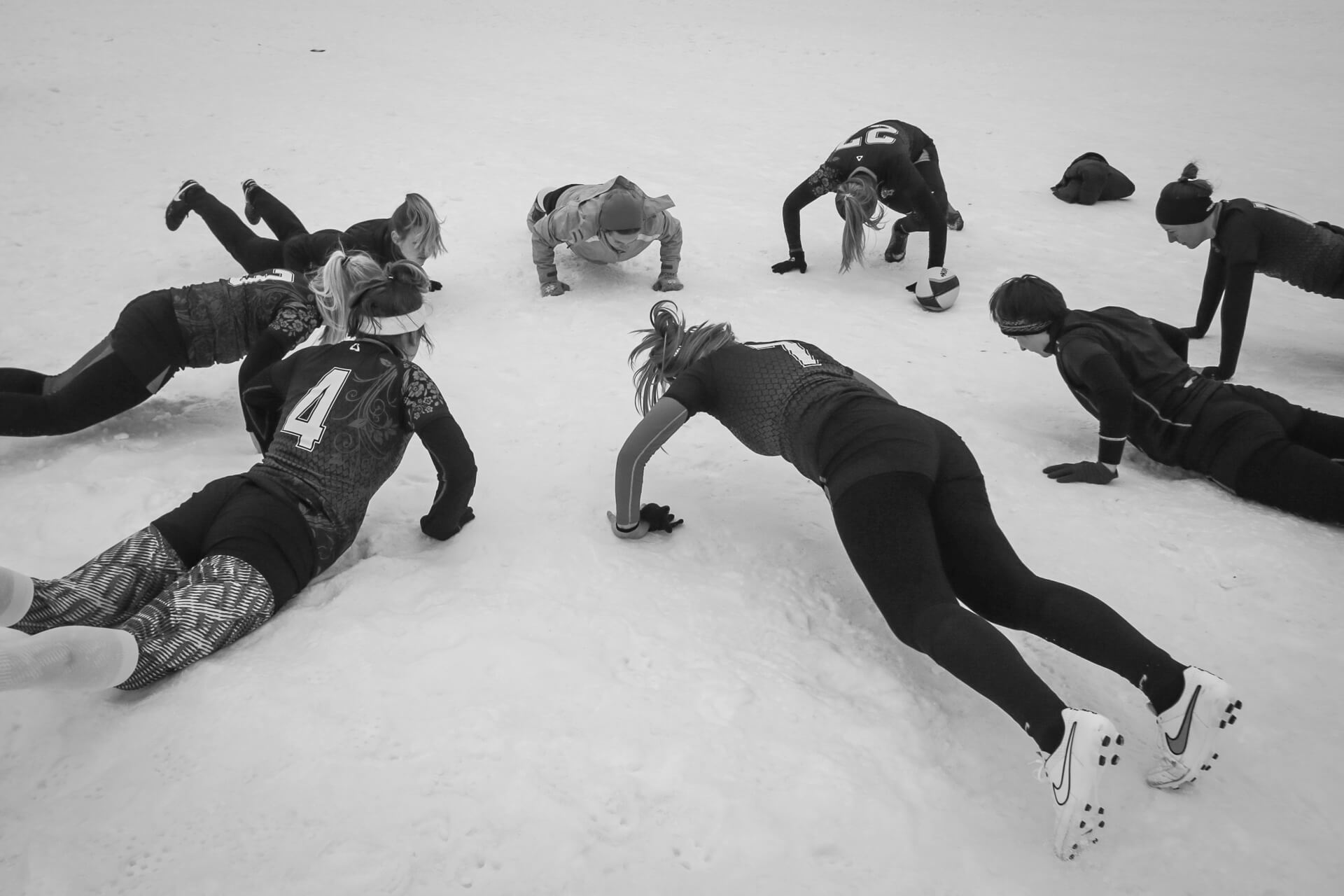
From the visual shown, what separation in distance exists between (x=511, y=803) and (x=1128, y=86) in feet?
28.6

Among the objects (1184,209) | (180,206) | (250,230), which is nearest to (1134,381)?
(1184,209)

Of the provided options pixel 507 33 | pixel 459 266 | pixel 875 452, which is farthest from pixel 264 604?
pixel 507 33

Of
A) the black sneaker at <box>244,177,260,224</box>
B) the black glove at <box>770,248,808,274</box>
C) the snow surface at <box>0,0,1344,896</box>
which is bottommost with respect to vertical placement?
the snow surface at <box>0,0,1344,896</box>

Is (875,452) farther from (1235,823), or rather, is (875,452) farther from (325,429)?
(325,429)

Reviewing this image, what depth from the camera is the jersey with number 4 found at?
230 cm

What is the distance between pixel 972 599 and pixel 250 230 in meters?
3.85

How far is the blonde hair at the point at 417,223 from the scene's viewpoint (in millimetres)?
3801

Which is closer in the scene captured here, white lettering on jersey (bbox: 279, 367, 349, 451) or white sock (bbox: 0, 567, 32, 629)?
white sock (bbox: 0, 567, 32, 629)

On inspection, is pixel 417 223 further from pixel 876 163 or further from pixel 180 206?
pixel 876 163

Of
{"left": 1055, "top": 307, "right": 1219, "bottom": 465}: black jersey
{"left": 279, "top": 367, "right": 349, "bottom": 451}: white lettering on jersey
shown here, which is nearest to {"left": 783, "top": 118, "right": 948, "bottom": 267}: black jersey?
{"left": 1055, "top": 307, "right": 1219, "bottom": 465}: black jersey

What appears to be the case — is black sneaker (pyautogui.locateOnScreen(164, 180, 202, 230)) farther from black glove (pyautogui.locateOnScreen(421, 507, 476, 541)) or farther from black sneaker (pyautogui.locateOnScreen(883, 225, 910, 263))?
black sneaker (pyautogui.locateOnScreen(883, 225, 910, 263))

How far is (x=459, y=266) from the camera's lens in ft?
15.4

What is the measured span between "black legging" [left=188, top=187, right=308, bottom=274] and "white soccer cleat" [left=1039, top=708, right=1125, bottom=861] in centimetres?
381

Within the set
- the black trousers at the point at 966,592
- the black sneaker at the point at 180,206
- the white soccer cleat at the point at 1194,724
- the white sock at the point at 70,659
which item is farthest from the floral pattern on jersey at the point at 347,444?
the black sneaker at the point at 180,206
